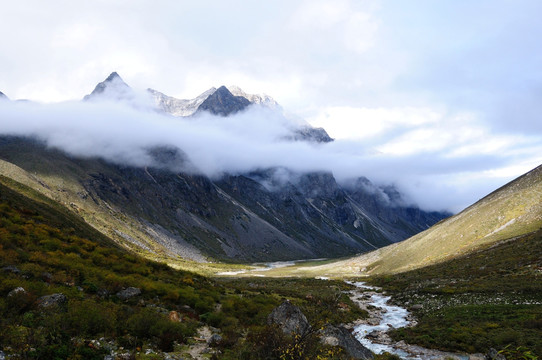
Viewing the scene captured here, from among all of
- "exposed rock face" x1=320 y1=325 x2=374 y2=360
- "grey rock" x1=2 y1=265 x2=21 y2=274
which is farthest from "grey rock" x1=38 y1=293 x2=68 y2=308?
"exposed rock face" x1=320 y1=325 x2=374 y2=360

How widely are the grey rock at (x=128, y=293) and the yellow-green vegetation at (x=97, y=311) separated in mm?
292

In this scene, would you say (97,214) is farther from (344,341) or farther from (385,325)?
(344,341)

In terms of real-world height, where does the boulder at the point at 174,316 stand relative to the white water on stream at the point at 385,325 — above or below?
above

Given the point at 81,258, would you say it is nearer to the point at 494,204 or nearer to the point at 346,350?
the point at 346,350

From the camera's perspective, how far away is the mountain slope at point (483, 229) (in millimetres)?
84938

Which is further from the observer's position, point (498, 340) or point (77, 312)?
point (498, 340)

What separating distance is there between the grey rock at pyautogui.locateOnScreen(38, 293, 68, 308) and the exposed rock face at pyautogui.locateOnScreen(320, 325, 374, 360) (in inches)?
637

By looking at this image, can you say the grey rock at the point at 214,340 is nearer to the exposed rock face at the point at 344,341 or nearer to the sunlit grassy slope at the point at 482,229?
the exposed rock face at the point at 344,341

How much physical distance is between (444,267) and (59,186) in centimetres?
18813

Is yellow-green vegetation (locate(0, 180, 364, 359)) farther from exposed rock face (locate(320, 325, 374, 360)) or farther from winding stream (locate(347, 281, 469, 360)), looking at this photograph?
winding stream (locate(347, 281, 469, 360))

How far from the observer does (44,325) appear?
43.6 ft

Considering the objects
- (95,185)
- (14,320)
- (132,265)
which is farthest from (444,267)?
(95,185)

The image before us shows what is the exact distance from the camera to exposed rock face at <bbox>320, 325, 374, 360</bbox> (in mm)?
20248

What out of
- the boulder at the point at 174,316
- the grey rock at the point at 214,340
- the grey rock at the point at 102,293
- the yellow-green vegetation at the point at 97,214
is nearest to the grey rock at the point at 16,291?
the grey rock at the point at 102,293
